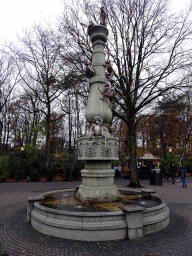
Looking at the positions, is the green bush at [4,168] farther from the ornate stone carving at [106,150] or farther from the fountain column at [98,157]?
the ornate stone carving at [106,150]

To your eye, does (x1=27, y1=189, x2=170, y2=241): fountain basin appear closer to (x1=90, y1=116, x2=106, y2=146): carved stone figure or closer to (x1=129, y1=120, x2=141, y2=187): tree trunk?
(x1=90, y1=116, x2=106, y2=146): carved stone figure

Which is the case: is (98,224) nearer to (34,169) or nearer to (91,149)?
(91,149)

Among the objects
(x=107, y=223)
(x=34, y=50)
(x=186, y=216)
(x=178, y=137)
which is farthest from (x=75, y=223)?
(x=178, y=137)

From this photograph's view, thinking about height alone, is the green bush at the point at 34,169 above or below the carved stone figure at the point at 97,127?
below

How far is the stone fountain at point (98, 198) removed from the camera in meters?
5.00

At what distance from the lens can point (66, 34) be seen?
15.6 metres

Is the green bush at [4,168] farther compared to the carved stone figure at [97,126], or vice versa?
the green bush at [4,168]

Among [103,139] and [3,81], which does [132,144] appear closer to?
[103,139]

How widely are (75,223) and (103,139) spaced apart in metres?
3.09

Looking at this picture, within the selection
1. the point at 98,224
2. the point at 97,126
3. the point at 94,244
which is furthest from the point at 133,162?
the point at 94,244

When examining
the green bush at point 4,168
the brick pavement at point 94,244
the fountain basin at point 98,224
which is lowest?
the brick pavement at point 94,244

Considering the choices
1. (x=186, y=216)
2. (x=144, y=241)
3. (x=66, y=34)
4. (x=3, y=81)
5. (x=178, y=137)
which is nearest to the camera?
(x=144, y=241)

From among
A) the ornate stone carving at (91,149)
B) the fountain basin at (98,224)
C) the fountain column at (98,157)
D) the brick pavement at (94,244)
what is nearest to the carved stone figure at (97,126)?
the fountain column at (98,157)

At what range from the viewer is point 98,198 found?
6863 millimetres
